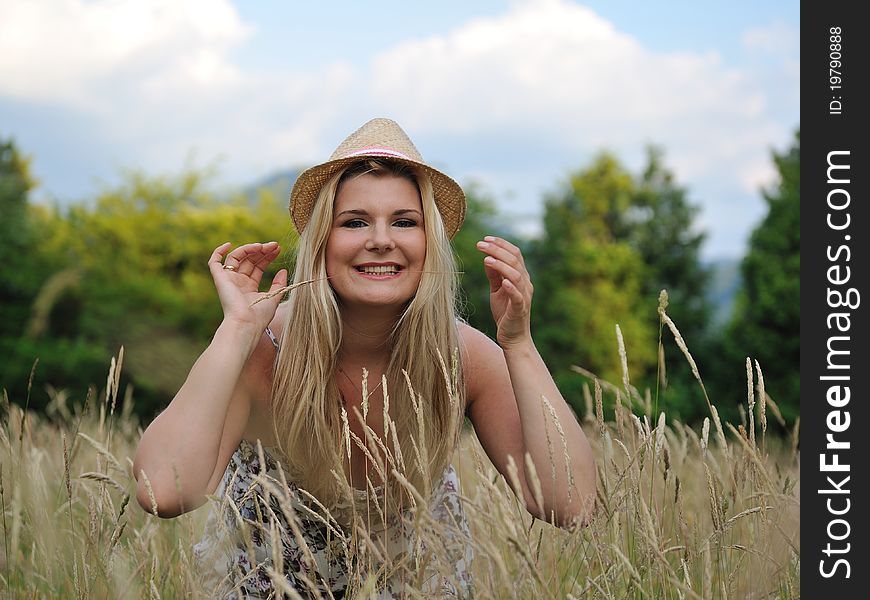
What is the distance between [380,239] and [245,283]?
1.41 feet

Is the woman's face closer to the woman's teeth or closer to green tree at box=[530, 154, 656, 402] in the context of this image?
the woman's teeth

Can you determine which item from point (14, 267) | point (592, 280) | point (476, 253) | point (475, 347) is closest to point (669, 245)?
point (592, 280)

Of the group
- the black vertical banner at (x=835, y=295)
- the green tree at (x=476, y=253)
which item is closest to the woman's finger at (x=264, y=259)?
the black vertical banner at (x=835, y=295)

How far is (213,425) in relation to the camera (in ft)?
7.22

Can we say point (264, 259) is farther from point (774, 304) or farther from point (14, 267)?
point (14, 267)

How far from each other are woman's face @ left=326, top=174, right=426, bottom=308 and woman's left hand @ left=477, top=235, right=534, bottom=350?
300 mm

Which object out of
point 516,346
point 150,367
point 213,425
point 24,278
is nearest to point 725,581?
point 516,346

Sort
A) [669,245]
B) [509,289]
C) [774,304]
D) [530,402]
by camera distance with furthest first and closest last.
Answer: [669,245] < [774,304] < [530,402] < [509,289]

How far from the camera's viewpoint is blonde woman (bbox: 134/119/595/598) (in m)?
2.24

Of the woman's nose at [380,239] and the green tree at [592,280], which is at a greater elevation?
the woman's nose at [380,239]

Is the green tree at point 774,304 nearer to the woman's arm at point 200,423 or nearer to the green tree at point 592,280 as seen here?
the green tree at point 592,280

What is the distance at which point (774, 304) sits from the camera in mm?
11211

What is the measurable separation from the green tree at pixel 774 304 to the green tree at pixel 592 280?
2.07 meters

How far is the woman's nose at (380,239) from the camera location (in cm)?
241
